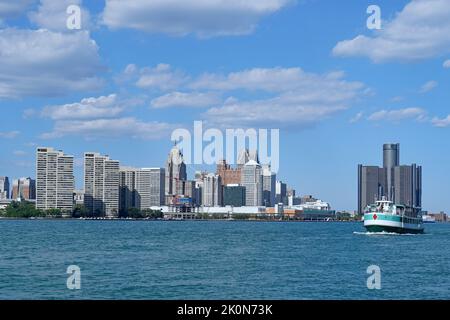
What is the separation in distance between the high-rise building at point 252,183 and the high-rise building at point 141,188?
18.3m

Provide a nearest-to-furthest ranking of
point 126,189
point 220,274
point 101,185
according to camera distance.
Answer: point 220,274 → point 101,185 → point 126,189

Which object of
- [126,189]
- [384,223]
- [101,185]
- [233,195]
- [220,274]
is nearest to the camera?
[220,274]

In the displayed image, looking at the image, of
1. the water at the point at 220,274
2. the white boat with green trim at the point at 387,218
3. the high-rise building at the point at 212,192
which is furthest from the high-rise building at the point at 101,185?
the water at the point at 220,274

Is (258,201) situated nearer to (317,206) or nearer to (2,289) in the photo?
(317,206)

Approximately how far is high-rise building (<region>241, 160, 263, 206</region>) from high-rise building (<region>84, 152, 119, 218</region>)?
27.1m

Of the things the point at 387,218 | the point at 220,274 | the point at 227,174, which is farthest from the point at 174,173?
the point at 220,274

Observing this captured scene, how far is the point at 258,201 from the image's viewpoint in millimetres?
156250

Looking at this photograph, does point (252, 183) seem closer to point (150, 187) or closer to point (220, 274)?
point (150, 187)

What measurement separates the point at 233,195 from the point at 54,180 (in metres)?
39.0

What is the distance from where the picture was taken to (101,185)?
5699 inches

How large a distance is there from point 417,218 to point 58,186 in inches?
3777

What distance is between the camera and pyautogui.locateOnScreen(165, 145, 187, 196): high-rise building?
122m

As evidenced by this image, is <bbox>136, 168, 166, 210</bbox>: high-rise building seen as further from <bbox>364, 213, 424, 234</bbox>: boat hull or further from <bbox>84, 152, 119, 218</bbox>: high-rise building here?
<bbox>364, 213, 424, 234</bbox>: boat hull
